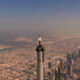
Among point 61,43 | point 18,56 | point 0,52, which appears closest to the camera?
point 18,56

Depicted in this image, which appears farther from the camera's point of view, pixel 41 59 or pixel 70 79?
pixel 70 79

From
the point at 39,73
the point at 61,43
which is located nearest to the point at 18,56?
the point at 61,43

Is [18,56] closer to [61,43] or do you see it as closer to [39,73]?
[61,43]

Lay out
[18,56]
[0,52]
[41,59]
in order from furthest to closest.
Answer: [0,52], [18,56], [41,59]

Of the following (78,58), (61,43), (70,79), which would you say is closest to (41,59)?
(70,79)

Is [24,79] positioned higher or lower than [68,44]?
lower

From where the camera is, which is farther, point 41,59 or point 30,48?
point 30,48

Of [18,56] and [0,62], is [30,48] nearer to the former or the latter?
[18,56]

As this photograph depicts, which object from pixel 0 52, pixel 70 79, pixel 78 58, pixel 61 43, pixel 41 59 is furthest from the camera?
pixel 61 43

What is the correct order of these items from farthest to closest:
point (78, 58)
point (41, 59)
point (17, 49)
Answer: point (17, 49) → point (78, 58) → point (41, 59)
